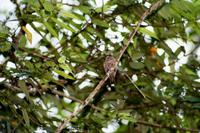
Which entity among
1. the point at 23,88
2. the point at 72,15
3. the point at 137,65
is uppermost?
the point at 72,15

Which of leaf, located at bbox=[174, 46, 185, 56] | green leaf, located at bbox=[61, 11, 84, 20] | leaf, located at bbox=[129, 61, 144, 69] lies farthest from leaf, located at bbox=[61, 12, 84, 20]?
leaf, located at bbox=[174, 46, 185, 56]

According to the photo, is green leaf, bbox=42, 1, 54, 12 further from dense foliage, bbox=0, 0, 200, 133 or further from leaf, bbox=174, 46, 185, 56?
leaf, bbox=174, 46, 185, 56

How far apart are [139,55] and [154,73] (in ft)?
0.42

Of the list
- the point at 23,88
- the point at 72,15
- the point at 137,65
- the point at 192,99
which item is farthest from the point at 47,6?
the point at 192,99

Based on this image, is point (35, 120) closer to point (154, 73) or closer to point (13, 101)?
point (13, 101)

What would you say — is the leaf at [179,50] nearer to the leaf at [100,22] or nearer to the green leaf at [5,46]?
the leaf at [100,22]

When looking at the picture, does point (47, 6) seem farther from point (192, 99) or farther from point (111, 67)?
point (192, 99)

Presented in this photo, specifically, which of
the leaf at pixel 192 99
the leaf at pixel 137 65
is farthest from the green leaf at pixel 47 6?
the leaf at pixel 192 99

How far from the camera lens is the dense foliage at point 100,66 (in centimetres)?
118

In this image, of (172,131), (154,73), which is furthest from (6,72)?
(172,131)

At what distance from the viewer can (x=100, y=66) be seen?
57.8 inches

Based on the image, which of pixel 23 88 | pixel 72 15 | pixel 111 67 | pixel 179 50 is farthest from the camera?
pixel 179 50

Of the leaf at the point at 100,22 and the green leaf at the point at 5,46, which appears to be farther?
the leaf at the point at 100,22

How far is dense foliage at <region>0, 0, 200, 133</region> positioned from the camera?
118cm
